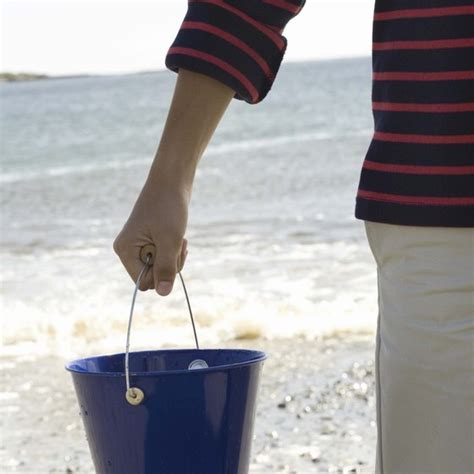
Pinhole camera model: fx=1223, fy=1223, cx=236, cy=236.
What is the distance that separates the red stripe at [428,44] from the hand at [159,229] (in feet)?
1.11

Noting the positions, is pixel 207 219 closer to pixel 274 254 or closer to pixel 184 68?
pixel 274 254

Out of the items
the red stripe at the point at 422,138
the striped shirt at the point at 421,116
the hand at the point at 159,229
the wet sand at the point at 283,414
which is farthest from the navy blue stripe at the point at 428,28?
the wet sand at the point at 283,414

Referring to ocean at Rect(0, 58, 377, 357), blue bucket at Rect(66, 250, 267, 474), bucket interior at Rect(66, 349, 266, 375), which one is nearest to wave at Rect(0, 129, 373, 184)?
ocean at Rect(0, 58, 377, 357)

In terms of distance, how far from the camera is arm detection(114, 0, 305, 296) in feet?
5.47

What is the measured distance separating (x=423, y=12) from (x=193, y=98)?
0.34m

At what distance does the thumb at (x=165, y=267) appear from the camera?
5.47ft

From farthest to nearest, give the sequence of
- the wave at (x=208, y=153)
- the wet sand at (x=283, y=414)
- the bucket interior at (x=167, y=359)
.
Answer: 1. the wave at (x=208, y=153)
2. the wet sand at (x=283, y=414)
3. the bucket interior at (x=167, y=359)

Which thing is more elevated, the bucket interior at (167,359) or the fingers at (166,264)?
the fingers at (166,264)

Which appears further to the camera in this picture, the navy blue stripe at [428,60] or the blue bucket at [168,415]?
the blue bucket at [168,415]

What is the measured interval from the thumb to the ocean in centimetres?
477

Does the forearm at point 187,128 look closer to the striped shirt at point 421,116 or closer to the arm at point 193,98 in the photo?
the arm at point 193,98

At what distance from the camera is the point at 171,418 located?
1.74 m

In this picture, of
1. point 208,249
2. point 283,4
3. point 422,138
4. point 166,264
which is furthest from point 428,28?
point 208,249

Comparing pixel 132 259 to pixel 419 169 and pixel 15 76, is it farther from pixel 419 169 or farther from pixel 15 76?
pixel 15 76
